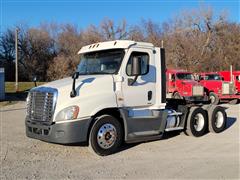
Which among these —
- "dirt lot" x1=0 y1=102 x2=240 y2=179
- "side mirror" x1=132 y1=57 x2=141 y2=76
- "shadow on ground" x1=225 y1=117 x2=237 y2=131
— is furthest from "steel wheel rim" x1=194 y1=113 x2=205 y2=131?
"side mirror" x1=132 y1=57 x2=141 y2=76

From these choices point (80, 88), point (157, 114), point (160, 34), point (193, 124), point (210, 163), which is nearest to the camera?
point (210, 163)

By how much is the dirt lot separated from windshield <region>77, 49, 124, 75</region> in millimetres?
2005

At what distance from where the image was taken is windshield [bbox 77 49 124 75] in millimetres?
8875

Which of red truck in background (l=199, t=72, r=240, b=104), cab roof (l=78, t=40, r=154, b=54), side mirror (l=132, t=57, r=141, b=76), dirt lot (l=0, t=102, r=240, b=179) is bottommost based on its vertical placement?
dirt lot (l=0, t=102, r=240, b=179)

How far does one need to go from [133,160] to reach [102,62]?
9.00ft

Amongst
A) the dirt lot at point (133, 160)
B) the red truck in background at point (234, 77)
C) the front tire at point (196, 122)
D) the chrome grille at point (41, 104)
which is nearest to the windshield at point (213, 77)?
the red truck in background at point (234, 77)

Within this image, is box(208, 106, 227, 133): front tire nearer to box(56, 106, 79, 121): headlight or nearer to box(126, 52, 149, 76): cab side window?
box(126, 52, 149, 76): cab side window

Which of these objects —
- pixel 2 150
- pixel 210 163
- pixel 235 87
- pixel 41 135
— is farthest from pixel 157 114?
pixel 235 87

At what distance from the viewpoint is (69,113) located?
7859 mm

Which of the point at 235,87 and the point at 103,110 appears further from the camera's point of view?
the point at 235,87

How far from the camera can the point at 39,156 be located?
323 inches

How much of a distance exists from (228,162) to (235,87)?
15821 millimetres

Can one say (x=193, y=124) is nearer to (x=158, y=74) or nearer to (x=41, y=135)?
(x=158, y=74)

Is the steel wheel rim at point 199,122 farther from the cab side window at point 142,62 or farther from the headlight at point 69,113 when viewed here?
the headlight at point 69,113
